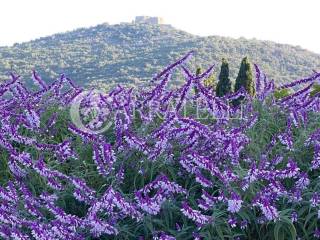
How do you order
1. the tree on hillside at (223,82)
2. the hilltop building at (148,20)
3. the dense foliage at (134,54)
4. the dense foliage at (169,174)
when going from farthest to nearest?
the hilltop building at (148,20) → the dense foliage at (134,54) → the tree on hillside at (223,82) → the dense foliage at (169,174)

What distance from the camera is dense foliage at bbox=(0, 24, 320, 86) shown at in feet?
215

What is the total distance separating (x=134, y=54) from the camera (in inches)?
3068

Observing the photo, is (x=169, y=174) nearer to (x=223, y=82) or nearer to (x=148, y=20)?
(x=223, y=82)

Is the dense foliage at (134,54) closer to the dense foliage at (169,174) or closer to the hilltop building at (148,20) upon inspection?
the hilltop building at (148,20)

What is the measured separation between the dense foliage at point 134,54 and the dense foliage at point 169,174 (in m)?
52.7

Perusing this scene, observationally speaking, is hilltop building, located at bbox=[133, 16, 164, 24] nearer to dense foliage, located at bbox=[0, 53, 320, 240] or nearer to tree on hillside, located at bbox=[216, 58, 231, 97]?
tree on hillside, located at bbox=[216, 58, 231, 97]

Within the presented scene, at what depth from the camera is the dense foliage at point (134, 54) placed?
65.5 m

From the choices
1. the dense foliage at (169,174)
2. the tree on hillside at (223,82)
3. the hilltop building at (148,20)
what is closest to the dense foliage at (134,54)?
the hilltop building at (148,20)

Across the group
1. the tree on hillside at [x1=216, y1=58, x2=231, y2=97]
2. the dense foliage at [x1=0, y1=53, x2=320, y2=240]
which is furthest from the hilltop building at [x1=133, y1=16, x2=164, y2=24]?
the dense foliage at [x1=0, y1=53, x2=320, y2=240]

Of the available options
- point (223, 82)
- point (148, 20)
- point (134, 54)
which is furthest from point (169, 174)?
point (148, 20)

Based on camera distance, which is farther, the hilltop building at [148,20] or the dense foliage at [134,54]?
the hilltop building at [148,20]

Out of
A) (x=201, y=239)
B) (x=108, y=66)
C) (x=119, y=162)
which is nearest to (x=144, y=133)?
(x=119, y=162)

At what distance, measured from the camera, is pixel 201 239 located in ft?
12.7

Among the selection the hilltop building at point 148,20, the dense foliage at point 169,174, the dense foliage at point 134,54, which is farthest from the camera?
the hilltop building at point 148,20
